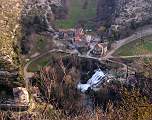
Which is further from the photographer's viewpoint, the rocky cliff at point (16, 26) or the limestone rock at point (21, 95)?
the rocky cliff at point (16, 26)

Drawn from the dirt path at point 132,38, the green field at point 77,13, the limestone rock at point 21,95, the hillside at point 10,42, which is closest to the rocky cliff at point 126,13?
the green field at point 77,13

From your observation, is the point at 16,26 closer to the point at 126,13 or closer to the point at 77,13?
the point at 77,13

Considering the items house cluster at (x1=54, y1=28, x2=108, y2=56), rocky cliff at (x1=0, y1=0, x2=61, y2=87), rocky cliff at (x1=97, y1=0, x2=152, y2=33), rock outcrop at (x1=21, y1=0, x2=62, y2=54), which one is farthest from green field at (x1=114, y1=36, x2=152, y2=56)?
rocky cliff at (x1=0, y1=0, x2=61, y2=87)

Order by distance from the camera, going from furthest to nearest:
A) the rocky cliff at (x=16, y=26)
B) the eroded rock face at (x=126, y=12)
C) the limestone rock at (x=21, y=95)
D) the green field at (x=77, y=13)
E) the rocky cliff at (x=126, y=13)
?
the green field at (x=77, y=13), the eroded rock face at (x=126, y=12), the rocky cliff at (x=126, y=13), the rocky cliff at (x=16, y=26), the limestone rock at (x=21, y=95)

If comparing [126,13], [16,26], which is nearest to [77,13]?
[126,13]

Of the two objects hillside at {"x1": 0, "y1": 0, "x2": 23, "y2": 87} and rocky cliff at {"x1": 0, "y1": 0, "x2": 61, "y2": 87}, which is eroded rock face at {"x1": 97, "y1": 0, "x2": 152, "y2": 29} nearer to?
rocky cliff at {"x1": 0, "y1": 0, "x2": 61, "y2": 87}

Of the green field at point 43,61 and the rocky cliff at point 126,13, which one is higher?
the rocky cliff at point 126,13

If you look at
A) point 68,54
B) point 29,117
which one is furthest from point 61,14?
point 29,117

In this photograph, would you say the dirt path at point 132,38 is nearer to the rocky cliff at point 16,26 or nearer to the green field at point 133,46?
the green field at point 133,46
